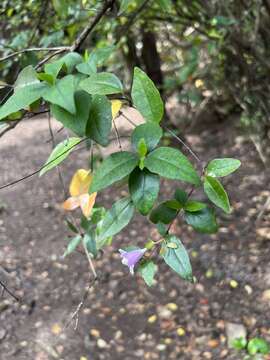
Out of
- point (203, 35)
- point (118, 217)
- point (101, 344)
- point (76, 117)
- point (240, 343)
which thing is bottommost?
point (240, 343)

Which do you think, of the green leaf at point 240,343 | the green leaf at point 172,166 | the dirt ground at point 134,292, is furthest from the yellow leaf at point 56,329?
the green leaf at point 172,166

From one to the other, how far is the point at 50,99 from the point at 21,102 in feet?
0.15

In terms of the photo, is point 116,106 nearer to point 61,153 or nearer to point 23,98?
point 61,153

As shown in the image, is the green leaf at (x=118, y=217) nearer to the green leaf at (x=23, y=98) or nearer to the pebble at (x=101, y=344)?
the green leaf at (x=23, y=98)

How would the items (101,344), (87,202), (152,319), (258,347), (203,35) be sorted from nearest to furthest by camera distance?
(87,202) → (258,347) → (101,344) → (152,319) → (203,35)

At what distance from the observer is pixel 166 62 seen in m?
4.38

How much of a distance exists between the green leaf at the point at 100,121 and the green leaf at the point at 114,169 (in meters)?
0.03

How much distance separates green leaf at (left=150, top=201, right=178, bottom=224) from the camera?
2.89 feet

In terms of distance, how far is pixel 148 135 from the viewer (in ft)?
2.56

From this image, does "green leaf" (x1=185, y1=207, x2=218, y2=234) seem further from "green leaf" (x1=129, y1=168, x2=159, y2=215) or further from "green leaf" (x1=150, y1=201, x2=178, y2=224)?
"green leaf" (x1=129, y1=168, x2=159, y2=215)

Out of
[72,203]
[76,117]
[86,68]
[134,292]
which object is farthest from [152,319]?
[76,117]

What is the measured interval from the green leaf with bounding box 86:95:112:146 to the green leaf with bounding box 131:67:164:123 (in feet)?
0.18

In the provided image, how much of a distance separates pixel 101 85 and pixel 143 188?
0.17 metres

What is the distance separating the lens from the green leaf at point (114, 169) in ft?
2.45
